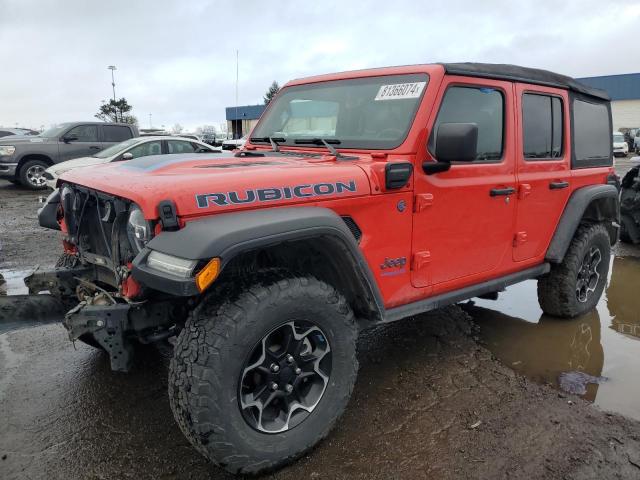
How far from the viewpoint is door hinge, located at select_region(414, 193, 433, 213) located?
291 centimetres

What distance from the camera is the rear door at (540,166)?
362 cm

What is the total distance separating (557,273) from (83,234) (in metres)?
3.77

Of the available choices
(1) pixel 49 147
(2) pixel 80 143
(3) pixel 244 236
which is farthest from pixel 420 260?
(1) pixel 49 147

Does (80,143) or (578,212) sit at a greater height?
(80,143)

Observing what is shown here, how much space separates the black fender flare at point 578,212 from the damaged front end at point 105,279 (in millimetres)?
2995

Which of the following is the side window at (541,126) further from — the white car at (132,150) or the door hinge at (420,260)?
the white car at (132,150)

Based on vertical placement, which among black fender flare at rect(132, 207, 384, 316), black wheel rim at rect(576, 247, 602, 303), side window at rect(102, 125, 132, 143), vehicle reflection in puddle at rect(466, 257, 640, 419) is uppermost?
side window at rect(102, 125, 132, 143)

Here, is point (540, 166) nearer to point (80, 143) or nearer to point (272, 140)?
point (272, 140)

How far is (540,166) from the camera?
3.76 m

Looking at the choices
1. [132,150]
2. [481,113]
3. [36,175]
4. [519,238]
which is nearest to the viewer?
[481,113]

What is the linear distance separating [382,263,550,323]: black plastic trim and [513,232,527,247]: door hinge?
0.25m

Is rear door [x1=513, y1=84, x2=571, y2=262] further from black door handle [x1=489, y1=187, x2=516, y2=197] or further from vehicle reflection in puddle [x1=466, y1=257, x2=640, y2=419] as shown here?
vehicle reflection in puddle [x1=466, y1=257, x2=640, y2=419]

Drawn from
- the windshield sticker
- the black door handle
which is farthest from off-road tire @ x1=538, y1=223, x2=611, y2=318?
the windshield sticker

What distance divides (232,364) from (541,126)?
3015 millimetres
